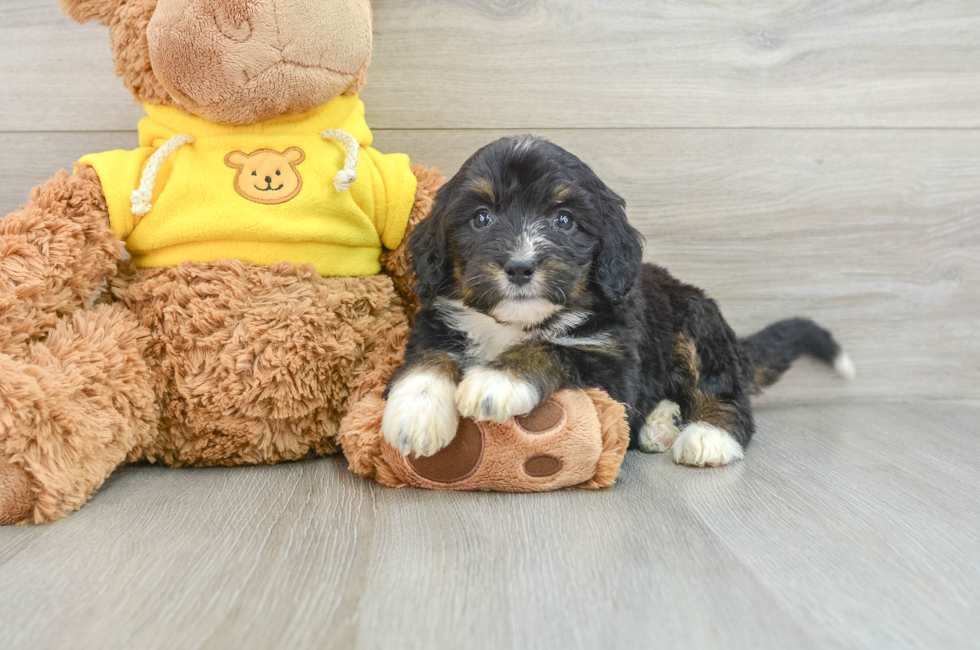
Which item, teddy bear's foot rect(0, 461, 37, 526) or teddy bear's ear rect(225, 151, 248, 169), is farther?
teddy bear's ear rect(225, 151, 248, 169)

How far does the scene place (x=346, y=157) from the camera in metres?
2.21

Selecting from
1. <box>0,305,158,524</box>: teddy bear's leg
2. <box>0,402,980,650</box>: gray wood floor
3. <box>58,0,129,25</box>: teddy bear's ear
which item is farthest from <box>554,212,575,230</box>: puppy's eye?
<box>58,0,129,25</box>: teddy bear's ear

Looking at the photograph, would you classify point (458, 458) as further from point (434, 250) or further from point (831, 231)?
point (831, 231)

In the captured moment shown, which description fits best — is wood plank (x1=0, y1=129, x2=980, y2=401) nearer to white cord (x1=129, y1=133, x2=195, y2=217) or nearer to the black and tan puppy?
the black and tan puppy

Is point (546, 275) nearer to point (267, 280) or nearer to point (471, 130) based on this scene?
point (267, 280)

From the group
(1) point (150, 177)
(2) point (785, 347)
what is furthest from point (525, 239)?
(2) point (785, 347)

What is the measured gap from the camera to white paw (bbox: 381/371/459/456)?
5.80 feet

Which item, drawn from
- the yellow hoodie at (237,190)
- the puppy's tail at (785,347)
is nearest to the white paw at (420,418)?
the yellow hoodie at (237,190)

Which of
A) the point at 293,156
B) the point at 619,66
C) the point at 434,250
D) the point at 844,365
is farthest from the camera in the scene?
the point at 844,365

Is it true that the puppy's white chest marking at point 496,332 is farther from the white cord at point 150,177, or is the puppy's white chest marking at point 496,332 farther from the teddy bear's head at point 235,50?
the white cord at point 150,177

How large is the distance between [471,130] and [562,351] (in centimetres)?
120

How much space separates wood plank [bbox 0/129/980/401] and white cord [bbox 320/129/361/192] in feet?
2.28

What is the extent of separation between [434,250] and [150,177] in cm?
84

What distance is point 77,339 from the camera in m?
1.96
